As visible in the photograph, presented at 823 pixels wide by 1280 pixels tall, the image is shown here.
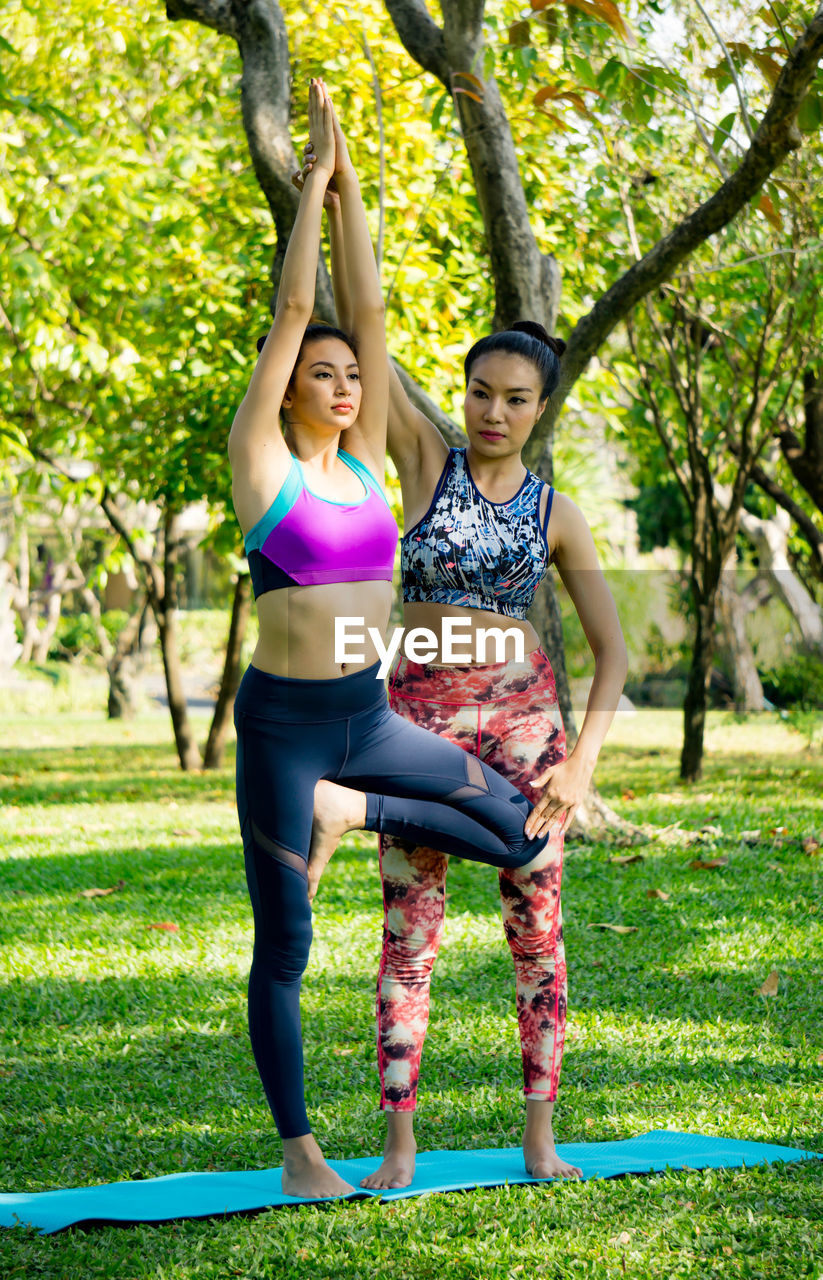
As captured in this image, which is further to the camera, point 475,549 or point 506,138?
point 506,138

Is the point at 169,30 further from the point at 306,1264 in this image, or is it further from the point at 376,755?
the point at 306,1264

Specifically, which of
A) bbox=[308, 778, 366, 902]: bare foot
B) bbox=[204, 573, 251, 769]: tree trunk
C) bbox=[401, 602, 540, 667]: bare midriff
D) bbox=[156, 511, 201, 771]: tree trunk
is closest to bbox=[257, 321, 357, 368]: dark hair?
bbox=[401, 602, 540, 667]: bare midriff

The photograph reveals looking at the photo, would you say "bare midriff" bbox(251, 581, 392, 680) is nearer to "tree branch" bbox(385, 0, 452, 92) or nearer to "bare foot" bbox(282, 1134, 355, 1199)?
"bare foot" bbox(282, 1134, 355, 1199)

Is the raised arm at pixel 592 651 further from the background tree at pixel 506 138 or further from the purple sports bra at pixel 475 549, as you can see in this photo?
the background tree at pixel 506 138

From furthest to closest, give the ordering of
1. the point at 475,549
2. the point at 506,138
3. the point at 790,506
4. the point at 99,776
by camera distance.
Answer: the point at 99,776
the point at 790,506
the point at 506,138
the point at 475,549

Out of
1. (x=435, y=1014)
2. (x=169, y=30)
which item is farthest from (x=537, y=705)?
(x=169, y=30)

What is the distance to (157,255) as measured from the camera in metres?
9.15

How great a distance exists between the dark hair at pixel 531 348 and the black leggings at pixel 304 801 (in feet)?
2.67

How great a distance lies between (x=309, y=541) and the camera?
271 centimetres

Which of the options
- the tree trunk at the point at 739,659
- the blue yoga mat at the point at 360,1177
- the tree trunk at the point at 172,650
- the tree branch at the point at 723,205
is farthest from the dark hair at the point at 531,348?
the tree trunk at the point at 739,659

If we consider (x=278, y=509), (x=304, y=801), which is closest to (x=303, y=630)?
(x=278, y=509)

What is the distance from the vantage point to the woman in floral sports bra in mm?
2945

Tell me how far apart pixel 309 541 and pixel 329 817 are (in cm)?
60

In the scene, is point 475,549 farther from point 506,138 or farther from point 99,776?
point 99,776
